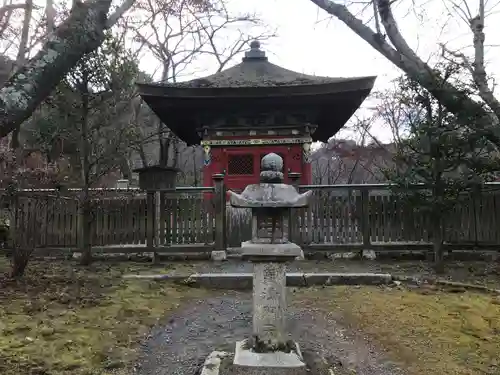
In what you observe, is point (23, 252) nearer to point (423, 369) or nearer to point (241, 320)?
point (241, 320)

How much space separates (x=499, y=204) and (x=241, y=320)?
19.6ft

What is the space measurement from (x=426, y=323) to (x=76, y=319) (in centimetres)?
392

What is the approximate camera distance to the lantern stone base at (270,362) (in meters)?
3.43

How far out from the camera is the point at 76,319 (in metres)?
4.57

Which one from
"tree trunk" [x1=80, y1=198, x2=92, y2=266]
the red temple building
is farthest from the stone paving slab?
the red temple building

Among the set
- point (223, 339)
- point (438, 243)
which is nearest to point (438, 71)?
point (438, 243)

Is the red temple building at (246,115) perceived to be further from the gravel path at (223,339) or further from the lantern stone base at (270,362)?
the lantern stone base at (270,362)

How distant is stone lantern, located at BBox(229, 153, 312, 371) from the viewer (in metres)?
3.69

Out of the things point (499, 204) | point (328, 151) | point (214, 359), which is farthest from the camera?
point (328, 151)

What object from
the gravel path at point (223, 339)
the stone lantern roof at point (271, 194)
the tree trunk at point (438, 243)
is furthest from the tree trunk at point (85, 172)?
the tree trunk at point (438, 243)

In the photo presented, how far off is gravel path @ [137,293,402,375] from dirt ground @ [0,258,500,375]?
0.10m

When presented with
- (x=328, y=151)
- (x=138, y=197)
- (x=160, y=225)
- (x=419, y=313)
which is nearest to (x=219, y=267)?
(x=160, y=225)

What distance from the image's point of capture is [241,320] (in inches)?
202

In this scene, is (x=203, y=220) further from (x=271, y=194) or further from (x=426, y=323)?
(x=271, y=194)
